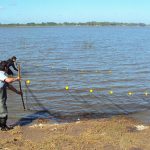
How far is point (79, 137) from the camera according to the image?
10117 mm

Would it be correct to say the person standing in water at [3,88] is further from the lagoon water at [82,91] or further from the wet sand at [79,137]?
the lagoon water at [82,91]

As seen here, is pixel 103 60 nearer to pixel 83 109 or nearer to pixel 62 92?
pixel 62 92

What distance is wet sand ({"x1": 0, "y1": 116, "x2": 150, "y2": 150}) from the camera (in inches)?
371

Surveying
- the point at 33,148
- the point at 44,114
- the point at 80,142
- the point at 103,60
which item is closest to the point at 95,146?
the point at 80,142

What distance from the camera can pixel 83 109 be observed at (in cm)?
1549

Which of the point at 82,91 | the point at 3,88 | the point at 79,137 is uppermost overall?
the point at 3,88

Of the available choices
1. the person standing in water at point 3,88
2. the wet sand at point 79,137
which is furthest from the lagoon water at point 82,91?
the wet sand at point 79,137

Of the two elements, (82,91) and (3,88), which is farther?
(82,91)

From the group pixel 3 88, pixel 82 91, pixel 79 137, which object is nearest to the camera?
pixel 79 137

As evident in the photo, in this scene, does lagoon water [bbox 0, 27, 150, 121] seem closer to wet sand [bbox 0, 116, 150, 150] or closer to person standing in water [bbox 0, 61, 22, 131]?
person standing in water [bbox 0, 61, 22, 131]

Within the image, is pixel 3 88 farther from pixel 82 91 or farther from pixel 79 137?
pixel 82 91

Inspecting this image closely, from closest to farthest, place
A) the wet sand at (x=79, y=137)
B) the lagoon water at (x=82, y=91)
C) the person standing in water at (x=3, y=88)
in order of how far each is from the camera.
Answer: the wet sand at (x=79, y=137)
the person standing in water at (x=3, y=88)
the lagoon water at (x=82, y=91)

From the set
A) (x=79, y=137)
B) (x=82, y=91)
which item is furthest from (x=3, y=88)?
(x=82, y=91)

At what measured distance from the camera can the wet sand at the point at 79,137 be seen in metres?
9.43
